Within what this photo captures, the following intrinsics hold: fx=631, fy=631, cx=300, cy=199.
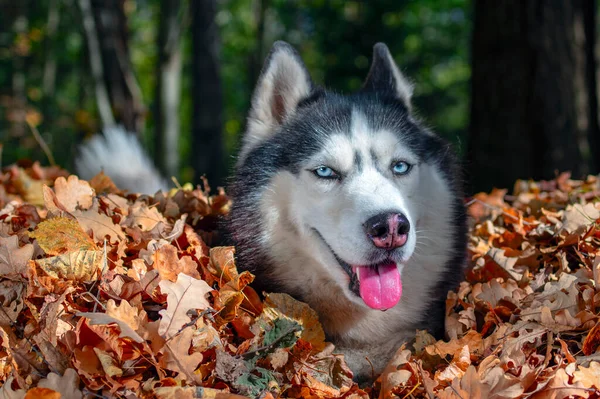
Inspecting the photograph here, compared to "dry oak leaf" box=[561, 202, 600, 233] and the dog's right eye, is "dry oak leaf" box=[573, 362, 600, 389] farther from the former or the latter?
the dog's right eye

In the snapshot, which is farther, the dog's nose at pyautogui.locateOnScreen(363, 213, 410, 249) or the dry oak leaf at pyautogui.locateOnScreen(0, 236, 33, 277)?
the dry oak leaf at pyautogui.locateOnScreen(0, 236, 33, 277)

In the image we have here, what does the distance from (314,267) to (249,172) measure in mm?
599

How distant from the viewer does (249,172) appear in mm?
3217

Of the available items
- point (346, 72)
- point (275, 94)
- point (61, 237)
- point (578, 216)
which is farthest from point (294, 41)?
point (61, 237)

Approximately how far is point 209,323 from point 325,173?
88cm

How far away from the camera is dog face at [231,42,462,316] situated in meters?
2.73

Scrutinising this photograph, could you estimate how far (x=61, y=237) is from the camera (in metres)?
2.86

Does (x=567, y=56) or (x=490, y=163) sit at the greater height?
(x=567, y=56)

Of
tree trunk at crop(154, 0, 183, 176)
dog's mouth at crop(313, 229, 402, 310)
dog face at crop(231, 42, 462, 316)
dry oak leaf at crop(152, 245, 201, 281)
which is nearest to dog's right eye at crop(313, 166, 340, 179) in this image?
dog face at crop(231, 42, 462, 316)

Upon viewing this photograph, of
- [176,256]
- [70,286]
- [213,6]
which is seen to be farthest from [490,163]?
[213,6]

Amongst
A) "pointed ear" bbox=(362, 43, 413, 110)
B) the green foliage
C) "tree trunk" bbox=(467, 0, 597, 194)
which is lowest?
the green foliage

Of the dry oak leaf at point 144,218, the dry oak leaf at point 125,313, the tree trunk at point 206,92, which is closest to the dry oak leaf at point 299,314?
the dry oak leaf at point 125,313

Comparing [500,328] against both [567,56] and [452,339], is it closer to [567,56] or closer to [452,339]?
[452,339]

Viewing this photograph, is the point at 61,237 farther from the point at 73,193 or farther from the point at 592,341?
the point at 592,341
